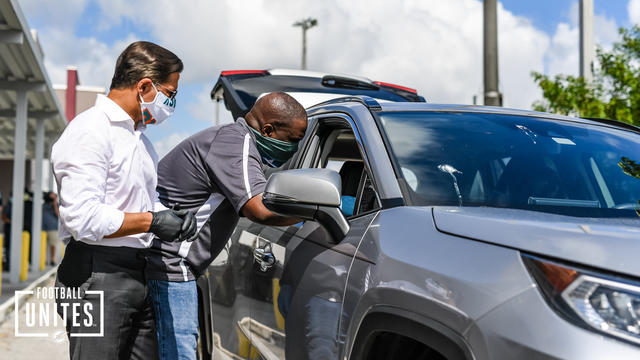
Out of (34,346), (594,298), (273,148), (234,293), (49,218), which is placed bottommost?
(34,346)

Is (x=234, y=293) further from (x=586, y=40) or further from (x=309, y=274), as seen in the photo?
(x=586, y=40)

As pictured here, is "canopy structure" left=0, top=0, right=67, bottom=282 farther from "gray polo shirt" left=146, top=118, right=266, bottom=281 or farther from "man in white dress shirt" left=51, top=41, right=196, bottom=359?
"man in white dress shirt" left=51, top=41, right=196, bottom=359

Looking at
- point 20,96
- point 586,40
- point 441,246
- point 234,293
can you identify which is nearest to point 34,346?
point 234,293

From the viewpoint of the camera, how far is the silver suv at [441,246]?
5.95ft

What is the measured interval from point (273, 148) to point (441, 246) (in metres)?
1.30

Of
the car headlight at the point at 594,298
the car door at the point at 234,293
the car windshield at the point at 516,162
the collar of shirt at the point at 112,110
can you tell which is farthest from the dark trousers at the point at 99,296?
the car headlight at the point at 594,298

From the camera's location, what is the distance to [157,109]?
2.96m

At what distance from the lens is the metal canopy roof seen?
31.2 ft

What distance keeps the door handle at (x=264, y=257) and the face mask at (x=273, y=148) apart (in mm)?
417

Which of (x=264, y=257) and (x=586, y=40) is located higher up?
(x=586, y=40)

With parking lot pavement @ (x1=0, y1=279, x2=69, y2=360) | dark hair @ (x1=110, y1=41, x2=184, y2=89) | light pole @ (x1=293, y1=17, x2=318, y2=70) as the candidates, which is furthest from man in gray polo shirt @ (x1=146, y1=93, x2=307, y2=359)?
light pole @ (x1=293, y1=17, x2=318, y2=70)

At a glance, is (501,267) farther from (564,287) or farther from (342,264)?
(342,264)

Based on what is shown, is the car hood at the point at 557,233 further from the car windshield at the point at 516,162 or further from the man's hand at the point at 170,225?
the man's hand at the point at 170,225

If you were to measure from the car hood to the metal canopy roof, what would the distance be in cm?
826
